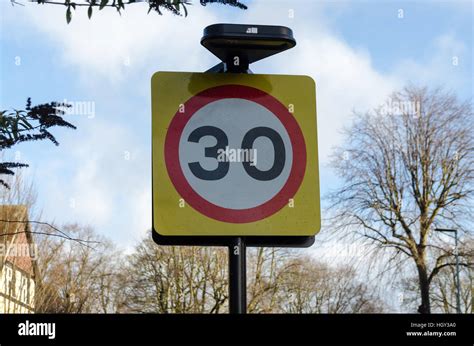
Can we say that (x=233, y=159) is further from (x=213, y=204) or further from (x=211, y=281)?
(x=211, y=281)

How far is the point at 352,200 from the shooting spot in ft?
68.0

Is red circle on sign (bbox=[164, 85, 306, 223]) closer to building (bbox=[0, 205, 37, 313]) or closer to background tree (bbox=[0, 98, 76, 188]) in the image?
background tree (bbox=[0, 98, 76, 188])

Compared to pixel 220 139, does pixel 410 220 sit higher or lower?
higher

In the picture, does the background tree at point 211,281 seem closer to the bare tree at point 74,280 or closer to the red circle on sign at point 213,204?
the bare tree at point 74,280

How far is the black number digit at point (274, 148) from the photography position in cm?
183

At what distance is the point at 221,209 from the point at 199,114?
0.85 ft

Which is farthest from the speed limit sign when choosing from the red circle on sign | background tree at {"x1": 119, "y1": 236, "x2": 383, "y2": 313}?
background tree at {"x1": 119, "y1": 236, "x2": 383, "y2": 313}

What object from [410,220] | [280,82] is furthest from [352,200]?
[280,82]

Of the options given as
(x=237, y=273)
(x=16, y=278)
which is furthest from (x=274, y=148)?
(x=16, y=278)

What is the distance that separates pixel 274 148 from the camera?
186 centimetres

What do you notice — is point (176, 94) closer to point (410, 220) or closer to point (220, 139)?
point (220, 139)

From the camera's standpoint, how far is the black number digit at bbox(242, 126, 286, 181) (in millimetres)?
1826
